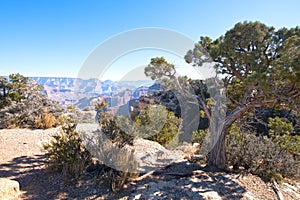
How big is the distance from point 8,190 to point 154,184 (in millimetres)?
2311

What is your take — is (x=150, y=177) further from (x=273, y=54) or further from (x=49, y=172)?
(x=273, y=54)

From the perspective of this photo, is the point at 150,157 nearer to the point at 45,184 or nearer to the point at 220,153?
the point at 220,153

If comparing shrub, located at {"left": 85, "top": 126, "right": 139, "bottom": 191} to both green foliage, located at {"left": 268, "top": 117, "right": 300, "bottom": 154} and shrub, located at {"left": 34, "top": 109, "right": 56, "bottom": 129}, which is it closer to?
green foliage, located at {"left": 268, "top": 117, "right": 300, "bottom": 154}

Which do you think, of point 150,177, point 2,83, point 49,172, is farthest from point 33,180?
point 2,83

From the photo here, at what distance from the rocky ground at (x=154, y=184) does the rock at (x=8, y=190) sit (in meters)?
0.10

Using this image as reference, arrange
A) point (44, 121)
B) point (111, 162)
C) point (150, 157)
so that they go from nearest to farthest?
point (111, 162) → point (150, 157) → point (44, 121)

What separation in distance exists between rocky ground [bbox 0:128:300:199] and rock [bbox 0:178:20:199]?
0.10m

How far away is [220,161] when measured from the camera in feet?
14.1

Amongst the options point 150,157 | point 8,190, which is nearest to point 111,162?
point 150,157

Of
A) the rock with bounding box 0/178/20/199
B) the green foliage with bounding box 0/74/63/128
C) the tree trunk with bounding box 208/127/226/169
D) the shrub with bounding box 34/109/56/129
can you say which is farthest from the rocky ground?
the green foliage with bounding box 0/74/63/128

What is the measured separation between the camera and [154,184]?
338 cm

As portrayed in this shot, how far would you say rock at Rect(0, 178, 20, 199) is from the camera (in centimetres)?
268

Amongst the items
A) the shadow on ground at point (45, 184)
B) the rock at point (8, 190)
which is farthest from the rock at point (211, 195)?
the rock at point (8, 190)

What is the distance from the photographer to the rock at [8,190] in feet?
8.79
